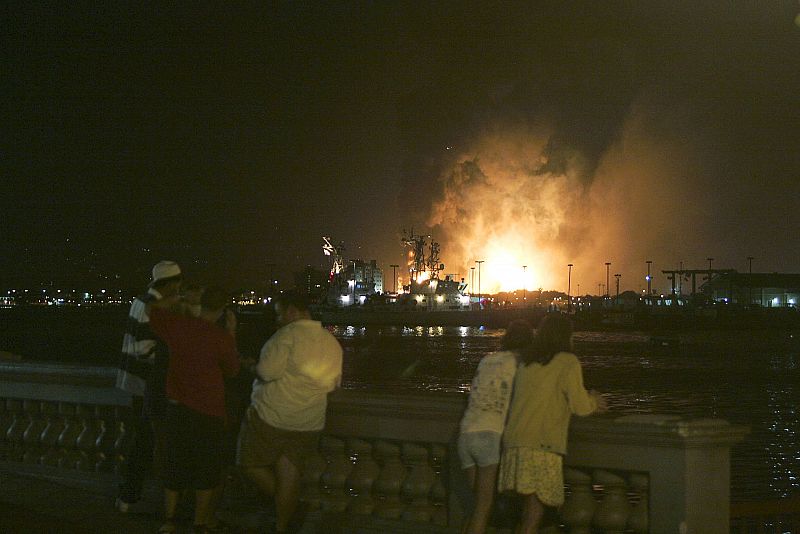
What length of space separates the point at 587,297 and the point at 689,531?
176593 mm

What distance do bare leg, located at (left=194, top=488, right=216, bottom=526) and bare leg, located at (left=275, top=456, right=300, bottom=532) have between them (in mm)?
565

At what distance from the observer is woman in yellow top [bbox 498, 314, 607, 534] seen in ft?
20.7

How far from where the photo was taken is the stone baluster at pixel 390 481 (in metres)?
7.37

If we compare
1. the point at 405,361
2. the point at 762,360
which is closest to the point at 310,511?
Result: the point at 405,361

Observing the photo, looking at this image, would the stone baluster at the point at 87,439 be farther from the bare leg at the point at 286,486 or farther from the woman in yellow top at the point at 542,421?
Answer: the woman in yellow top at the point at 542,421

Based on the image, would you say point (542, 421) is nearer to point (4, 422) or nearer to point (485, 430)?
point (485, 430)

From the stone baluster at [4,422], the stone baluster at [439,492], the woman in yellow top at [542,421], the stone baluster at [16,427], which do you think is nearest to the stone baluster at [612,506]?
the woman in yellow top at [542,421]

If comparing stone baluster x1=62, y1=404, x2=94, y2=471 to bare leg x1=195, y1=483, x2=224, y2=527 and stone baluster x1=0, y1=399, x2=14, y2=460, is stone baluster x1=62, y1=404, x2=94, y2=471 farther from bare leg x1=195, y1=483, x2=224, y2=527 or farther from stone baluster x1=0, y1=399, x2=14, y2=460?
bare leg x1=195, y1=483, x2=224, y2=527

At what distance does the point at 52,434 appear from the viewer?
31.8ft

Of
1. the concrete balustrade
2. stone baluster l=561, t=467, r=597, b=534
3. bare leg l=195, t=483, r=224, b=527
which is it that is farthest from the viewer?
bare leg l=195, t=483, r=224, b=527

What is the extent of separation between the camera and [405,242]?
15500 cm

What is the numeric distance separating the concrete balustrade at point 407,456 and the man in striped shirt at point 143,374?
2.09 feet

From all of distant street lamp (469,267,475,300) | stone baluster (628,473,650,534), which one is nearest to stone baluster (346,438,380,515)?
stone baluster (628,473,650,534)

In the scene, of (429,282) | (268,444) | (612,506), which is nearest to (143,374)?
(268,444)
